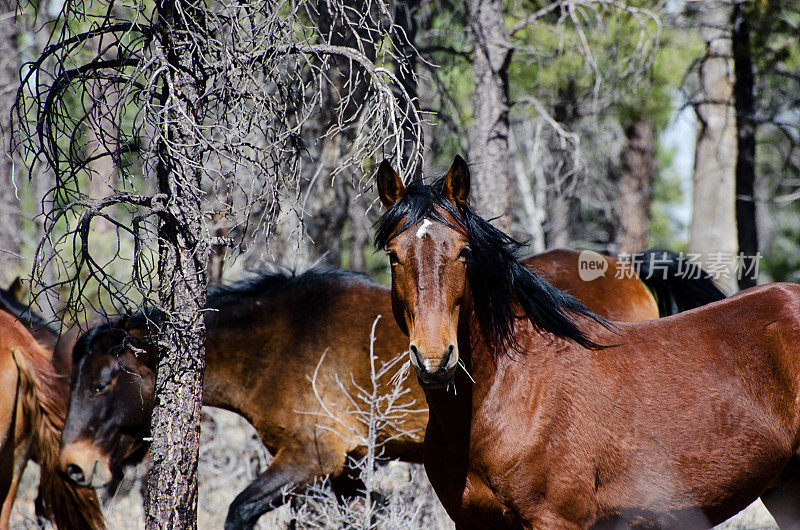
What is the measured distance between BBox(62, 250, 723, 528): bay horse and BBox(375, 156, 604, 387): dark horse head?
1595 mm

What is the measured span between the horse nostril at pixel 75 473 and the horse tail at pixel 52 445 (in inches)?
6.0

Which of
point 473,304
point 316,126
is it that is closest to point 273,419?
point 473,304

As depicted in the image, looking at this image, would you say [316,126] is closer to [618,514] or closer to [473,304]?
[473,304]

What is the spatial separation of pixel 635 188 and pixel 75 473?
1211 centimetres

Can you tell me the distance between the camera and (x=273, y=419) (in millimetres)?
4812

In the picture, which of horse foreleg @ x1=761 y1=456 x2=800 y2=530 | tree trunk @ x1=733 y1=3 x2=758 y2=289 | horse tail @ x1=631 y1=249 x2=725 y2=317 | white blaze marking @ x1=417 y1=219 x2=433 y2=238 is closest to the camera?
white blaze marking @ x1=417 y1=219 x2=433 y2=238

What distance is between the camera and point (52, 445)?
4855 mm

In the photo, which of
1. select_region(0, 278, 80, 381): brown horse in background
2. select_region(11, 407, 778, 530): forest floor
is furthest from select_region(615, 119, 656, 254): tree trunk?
select_region(0, 278, 80, 381): brown horse in background

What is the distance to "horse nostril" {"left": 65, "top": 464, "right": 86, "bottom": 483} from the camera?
14.8ft

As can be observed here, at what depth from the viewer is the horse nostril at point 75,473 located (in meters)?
4.50

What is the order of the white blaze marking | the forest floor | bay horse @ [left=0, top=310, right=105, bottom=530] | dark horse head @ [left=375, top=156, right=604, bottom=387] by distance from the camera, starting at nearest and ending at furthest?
dark horse head @ [left=375, top=156, right=604, bottom=387] < the white blaze marking < bay horse @ [left=0, top=310, right=105, bottom=530] < the forest floor

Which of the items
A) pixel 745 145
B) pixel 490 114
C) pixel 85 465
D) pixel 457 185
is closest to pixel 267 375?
pixel 85 465

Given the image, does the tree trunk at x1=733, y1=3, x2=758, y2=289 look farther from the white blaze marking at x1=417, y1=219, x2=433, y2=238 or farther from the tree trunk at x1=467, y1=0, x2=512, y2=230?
the white blaze marking at x1=417, y1=219, x2=433, y2=238

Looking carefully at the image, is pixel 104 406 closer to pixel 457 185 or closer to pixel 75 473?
pixel 75 473
